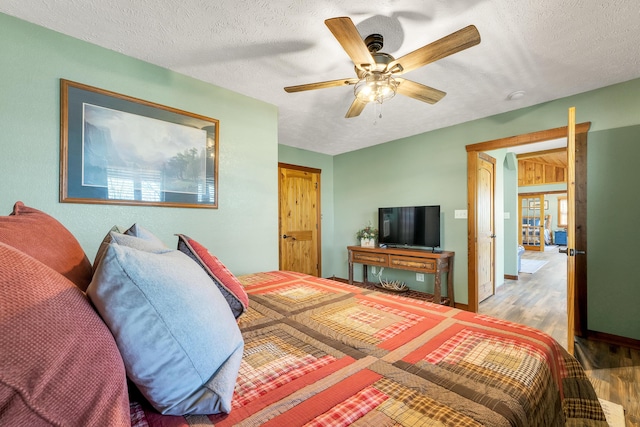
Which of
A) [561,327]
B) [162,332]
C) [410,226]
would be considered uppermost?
[410,226]

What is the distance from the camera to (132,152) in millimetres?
2082

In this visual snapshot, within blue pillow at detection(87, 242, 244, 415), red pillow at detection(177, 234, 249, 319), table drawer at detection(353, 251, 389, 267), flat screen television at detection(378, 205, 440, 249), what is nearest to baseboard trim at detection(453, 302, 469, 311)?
flat screen television at detection(378, 205, 440, 249)

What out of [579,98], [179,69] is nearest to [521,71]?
[579,98]

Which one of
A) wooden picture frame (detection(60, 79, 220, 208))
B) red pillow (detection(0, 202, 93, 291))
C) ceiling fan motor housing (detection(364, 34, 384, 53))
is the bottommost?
red pillow (detection(0, 202, 93, 291))

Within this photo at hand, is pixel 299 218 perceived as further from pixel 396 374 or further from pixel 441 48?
pixel 396 374

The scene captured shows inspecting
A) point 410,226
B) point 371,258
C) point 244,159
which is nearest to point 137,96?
point 244,159

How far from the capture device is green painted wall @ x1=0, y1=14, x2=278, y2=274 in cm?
170

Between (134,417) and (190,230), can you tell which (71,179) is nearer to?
(190,230)

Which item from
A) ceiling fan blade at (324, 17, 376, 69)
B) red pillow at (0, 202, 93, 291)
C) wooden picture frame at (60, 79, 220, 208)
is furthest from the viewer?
wooden picture frame at (60, 79, 220, 208)

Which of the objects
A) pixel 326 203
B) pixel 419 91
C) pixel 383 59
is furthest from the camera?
pixel 326 203

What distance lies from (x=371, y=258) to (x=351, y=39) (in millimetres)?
3081

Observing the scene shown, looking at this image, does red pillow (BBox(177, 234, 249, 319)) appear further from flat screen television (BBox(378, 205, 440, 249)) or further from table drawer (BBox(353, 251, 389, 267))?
flat screen television (BBox(378, 205, 440, 249))

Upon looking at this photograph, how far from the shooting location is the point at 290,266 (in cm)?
450

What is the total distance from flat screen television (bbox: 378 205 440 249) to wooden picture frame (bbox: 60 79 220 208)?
2.63m
